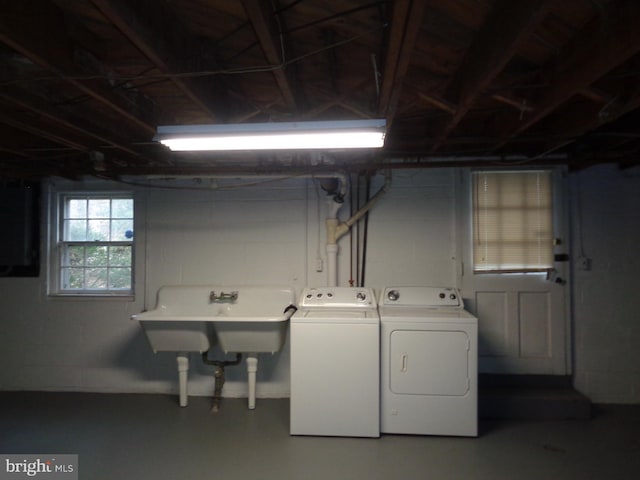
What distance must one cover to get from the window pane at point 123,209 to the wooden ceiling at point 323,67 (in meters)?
0.70

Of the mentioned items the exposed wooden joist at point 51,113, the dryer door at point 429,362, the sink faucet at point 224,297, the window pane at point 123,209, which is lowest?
the dryer door at point 429,362

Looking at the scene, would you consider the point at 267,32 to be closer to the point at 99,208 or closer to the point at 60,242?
the point at 99,208

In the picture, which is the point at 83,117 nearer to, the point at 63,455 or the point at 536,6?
the point at 63,455

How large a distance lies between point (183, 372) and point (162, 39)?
101 inches

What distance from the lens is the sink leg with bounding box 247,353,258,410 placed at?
293 centimetres

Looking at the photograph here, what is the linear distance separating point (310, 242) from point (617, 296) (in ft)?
8.96

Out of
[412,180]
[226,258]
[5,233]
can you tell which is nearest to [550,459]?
[412,180]

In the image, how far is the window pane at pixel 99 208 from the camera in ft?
11.3

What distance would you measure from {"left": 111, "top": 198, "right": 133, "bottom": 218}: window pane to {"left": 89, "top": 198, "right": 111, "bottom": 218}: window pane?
6cm

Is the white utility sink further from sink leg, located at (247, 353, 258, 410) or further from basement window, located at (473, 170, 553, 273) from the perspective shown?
basement window, located at (473, 170, 553, 273)

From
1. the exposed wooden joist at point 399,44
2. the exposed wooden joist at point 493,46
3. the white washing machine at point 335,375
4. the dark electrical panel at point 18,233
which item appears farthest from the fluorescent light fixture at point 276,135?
the dark electrical panel at point 18,233

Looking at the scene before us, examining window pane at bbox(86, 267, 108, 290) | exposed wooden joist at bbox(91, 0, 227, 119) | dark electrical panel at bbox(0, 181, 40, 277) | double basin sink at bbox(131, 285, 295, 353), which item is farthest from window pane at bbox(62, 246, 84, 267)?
exposed wooden joist at bbox(91, 0, 227, 119)

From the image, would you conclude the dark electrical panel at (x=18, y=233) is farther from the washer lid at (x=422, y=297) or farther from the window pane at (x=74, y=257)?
the washer lid at (x=422, y=297)

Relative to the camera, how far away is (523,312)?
306 centimetres
